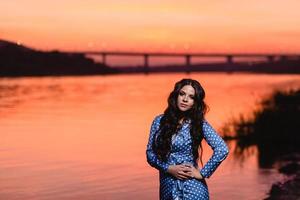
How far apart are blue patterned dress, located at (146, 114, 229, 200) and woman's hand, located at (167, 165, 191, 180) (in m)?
0.06

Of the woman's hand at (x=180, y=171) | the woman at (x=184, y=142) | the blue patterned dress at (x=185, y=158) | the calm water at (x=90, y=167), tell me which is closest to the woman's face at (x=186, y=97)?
the woman at (x=184, y=142)

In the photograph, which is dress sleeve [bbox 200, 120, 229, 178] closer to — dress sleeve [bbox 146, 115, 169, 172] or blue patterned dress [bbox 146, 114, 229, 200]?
blue patterned dress [bbox 146, 114, 229, 200]

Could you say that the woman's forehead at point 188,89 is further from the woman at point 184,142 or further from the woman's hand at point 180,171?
the woman's hand at point 180,171

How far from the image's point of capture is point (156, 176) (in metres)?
18.8

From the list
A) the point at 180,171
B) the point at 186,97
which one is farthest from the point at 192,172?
the point at 186,97

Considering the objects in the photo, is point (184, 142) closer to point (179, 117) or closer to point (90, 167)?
point (179, 117)

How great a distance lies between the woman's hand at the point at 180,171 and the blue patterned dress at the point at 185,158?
6cm

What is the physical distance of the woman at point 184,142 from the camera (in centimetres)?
666

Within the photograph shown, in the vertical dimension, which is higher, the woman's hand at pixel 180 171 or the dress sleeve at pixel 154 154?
the dress sleeve at pixel 154 154

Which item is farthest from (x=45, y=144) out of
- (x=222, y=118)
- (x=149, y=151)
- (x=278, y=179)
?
(x=149, y=151)

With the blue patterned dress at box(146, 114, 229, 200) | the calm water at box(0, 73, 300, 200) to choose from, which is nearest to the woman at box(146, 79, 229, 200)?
the blue patterned dress at box(146, 114, 229, 200)

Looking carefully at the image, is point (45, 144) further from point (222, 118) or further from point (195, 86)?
point (195, 86)

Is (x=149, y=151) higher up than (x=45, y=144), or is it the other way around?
(x=149, y=151)

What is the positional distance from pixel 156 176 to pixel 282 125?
9.91 m
